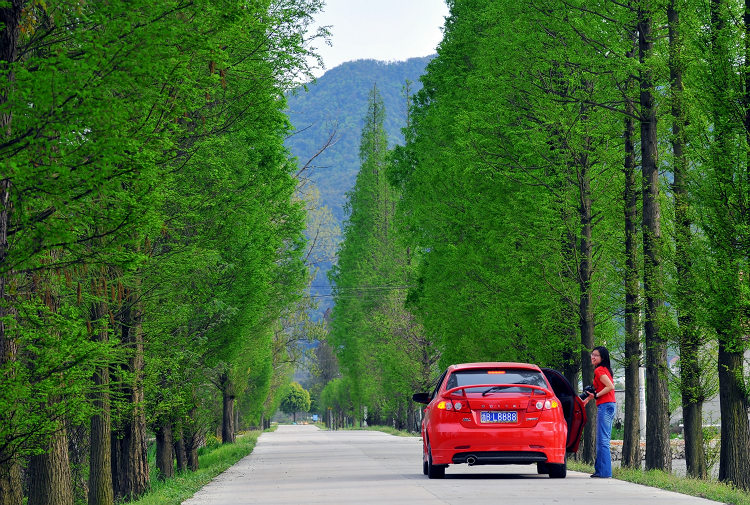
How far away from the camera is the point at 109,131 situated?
28.2ft

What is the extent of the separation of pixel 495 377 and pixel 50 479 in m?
6.83

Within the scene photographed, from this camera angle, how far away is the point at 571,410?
1667 centimetres

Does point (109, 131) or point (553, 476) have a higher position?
point (109, 131)

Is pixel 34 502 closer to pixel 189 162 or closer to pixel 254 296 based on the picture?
pixel 189 162

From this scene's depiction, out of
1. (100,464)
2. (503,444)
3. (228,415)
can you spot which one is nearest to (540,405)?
(503,444)

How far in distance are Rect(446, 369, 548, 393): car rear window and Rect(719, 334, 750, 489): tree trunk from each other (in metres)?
3.17

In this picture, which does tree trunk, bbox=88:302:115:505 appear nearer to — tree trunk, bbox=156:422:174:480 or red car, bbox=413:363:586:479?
red car, bbox=413:363:586:479

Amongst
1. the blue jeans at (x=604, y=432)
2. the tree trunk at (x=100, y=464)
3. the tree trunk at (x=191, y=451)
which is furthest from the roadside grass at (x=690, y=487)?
the tree trunk at (x=191, y=451)

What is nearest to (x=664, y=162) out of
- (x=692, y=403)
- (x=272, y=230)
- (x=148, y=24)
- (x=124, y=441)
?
(x=692, y=403)

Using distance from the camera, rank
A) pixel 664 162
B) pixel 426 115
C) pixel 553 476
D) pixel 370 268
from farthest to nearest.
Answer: pixel 370 268 < pixel 426 115 < pixel 664 162 < pixel 553 476

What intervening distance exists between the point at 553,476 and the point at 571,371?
33.5 ft

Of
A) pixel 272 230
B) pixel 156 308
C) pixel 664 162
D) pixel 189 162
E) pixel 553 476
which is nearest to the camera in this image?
pixel 553 476

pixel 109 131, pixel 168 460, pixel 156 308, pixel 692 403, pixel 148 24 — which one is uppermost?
pixel 148 24

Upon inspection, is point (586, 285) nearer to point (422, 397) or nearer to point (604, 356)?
point (422, 397)
